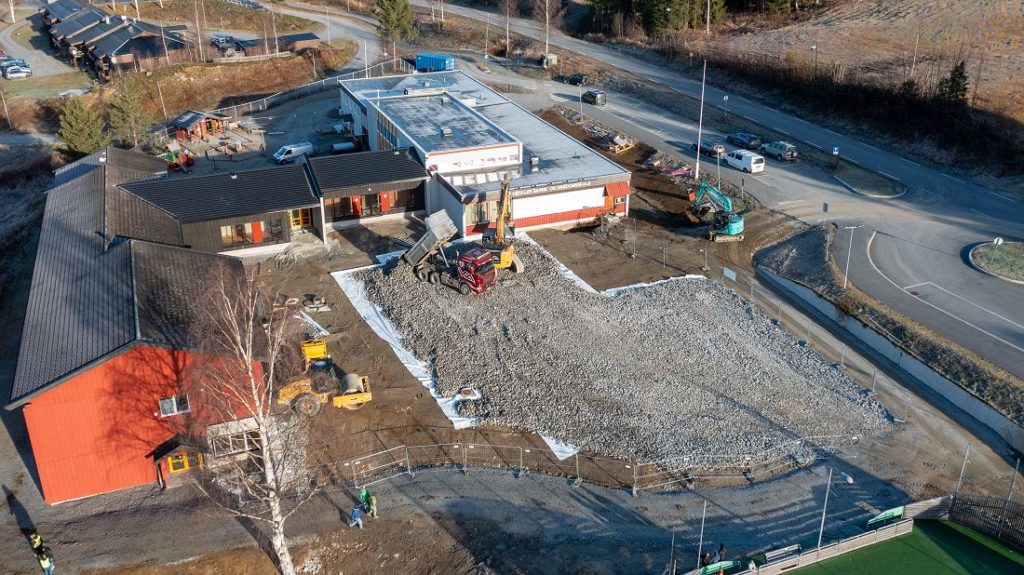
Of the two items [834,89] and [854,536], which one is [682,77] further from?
[854,536]

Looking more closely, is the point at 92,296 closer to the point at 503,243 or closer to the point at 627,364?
the point at 503,243

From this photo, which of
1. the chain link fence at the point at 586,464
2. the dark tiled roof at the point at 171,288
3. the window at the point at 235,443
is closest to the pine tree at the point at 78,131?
the dark tiled roof at the point at 171,288

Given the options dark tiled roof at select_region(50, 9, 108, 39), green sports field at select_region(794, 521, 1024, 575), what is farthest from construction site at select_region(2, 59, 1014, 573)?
dark tiled roof at select_region(50, 9, 108, 39)

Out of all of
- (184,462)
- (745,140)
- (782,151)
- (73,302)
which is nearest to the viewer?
(184,462)

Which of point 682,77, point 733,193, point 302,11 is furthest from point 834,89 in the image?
point 302,11

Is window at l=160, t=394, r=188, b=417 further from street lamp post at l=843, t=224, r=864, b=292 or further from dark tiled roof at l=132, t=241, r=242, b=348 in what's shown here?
street lamp post at l=843, t=224, r=864, b=292

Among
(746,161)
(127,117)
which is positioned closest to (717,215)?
(746,161)
